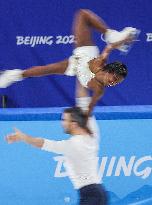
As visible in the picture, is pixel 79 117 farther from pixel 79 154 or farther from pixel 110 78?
pixel 110 78

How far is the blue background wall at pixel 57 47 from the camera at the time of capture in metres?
4.19

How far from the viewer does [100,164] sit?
2.69m

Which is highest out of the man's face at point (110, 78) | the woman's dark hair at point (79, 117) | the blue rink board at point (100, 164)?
the man's face at point (110, 78)

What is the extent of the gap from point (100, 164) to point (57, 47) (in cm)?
177

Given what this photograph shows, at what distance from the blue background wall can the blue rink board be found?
1.63 m

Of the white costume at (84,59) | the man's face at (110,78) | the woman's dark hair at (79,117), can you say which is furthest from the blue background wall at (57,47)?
the woman's dark hair at (79,117)

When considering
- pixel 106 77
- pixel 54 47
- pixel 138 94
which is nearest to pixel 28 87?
pixel 54 47

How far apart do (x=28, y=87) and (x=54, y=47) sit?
39 cm

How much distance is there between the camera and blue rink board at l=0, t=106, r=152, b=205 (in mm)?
2689

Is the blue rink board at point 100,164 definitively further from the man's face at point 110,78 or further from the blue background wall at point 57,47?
the blue background wall at point 57,47

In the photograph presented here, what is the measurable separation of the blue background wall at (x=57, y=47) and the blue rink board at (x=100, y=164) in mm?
1627

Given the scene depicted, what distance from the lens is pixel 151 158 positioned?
2703mm

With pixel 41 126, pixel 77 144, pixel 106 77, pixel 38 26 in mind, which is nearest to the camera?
pixel 77 144

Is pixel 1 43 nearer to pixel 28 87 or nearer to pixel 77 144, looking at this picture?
pixel 28 87
